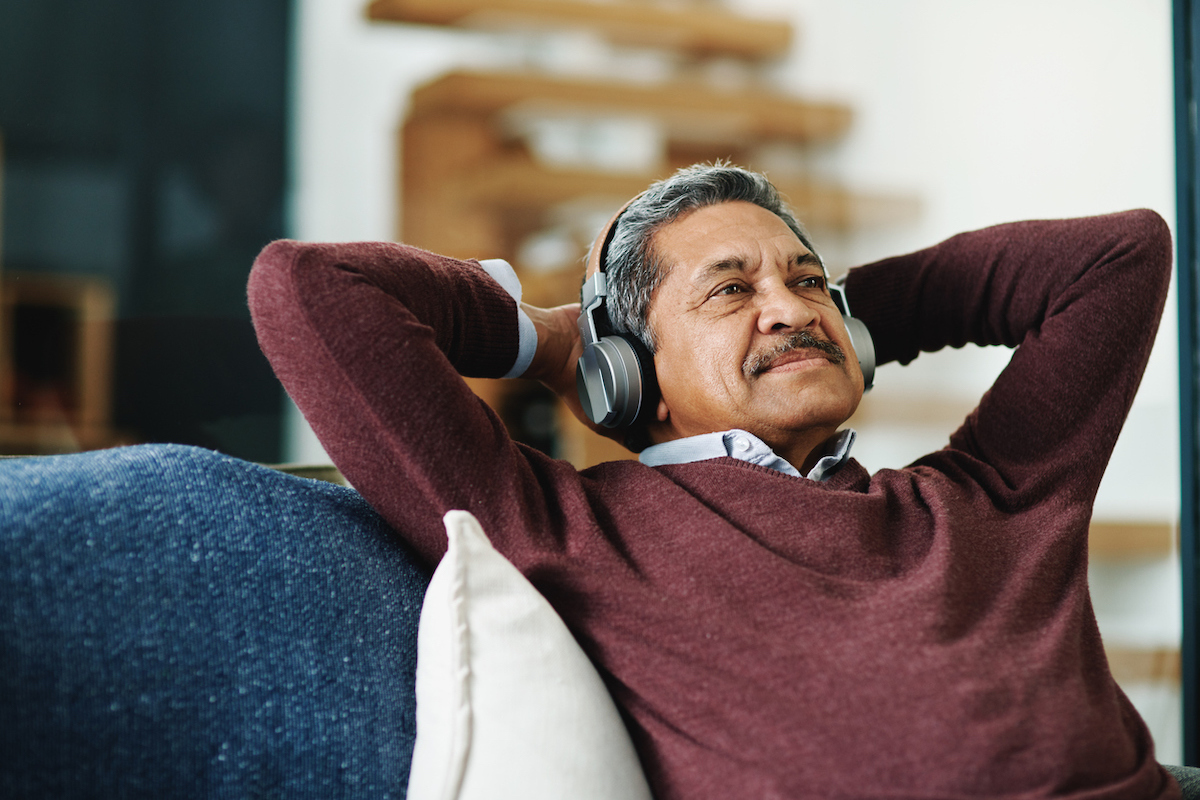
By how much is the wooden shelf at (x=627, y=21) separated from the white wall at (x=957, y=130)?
2.1 inches

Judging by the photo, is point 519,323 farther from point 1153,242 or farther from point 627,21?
point 627,21

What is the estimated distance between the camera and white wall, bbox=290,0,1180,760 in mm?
2000

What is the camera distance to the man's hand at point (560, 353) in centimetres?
131

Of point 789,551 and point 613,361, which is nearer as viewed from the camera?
point 789,551

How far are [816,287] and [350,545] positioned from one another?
720 mm

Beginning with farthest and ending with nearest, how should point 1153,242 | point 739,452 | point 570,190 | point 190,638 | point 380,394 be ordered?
point 570,190
point 1153,242
point 739,452
point 380,394
point 190,638

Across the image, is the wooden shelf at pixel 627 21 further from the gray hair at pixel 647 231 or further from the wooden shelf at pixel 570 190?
the gray hair at pixel 647 231

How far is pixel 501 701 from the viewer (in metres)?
0.86

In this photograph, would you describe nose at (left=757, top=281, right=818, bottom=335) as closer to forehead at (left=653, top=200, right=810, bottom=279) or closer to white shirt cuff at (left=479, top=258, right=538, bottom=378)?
forehead at (left=653, top=200, right=810, bottom=279)

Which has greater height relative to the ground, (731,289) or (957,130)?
(957,130)

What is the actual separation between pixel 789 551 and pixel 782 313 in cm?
33

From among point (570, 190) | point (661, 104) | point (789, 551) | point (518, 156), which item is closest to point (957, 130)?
point (661, 104)

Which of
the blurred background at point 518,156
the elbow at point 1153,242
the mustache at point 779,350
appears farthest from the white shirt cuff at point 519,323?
the blurred background at point 518,156

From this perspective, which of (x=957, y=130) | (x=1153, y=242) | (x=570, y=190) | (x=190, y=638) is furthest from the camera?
(x=570, y=190)
